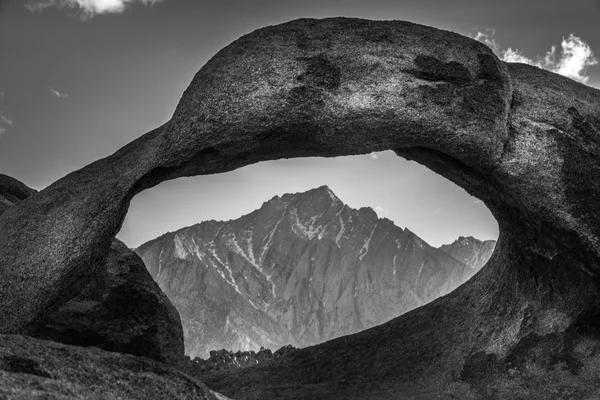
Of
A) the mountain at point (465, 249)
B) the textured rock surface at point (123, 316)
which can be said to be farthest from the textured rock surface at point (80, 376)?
the mountain at point (465, 249)

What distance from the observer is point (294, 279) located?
7224 inches

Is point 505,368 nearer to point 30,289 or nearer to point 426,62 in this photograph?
point 426,62

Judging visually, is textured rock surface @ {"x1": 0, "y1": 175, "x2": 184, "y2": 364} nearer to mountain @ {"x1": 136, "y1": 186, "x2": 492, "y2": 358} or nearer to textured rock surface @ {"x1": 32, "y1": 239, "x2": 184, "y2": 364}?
textured rock surface @ {"x1": 32, "y1": 239, "x2": 184, "y2": 364}

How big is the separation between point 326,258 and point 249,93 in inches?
6706

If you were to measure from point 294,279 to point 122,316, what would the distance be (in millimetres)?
167810

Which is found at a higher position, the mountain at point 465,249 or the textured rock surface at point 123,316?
the mountain at point 465,249

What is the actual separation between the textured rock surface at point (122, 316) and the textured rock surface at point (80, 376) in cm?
736

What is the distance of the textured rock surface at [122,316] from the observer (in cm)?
1645

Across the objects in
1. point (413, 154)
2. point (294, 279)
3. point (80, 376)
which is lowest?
point (80, 376)

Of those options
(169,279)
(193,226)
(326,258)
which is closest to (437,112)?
(169,279)

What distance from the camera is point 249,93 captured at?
12914 mm

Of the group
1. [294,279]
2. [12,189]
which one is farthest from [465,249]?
[12,189]

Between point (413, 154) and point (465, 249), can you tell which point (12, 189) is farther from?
point (465, 249)

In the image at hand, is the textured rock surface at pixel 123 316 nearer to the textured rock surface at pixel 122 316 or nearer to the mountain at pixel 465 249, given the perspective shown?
the textured rock surface at pixel 122 316
